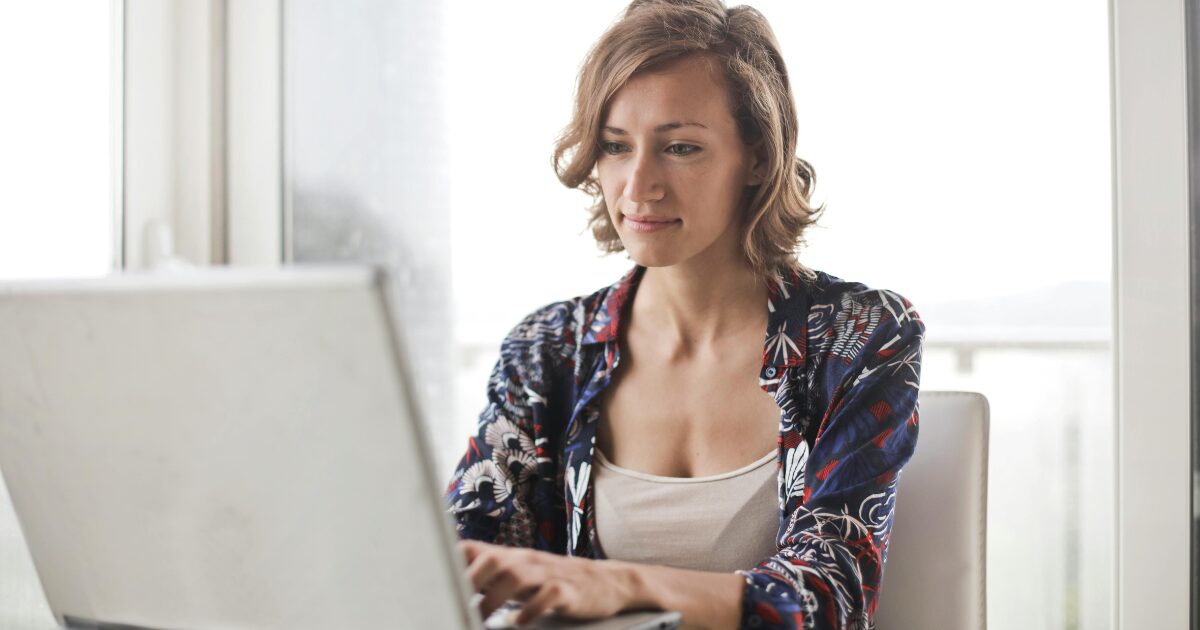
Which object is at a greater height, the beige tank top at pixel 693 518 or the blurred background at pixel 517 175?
the blurred background at pixel 517 175

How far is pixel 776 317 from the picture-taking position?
1312mm

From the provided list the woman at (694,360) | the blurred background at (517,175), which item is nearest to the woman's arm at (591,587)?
the woman at (694,360)

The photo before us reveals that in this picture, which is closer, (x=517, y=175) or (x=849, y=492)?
(x=849, y=492)

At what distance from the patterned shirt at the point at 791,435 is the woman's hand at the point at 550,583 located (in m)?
0.19

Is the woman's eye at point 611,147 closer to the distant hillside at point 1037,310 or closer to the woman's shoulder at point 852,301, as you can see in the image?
the woman's shoulder at point 852,301

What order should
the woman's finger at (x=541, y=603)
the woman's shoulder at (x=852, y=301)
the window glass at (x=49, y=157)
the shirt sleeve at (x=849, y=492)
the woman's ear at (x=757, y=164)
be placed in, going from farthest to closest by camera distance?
the window glass at (x=49, y=157) < the woman's ear at (x=757, y=164) < the woman's shoulder at (x=852, y=301) < the shirt sleeve at (x=849, y=492) < the woman's finger at (x=541, y=603)

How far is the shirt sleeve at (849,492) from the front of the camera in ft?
3.17

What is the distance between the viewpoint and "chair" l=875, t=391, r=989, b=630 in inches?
45.2

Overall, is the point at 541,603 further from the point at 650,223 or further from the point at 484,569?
the point at 650,223

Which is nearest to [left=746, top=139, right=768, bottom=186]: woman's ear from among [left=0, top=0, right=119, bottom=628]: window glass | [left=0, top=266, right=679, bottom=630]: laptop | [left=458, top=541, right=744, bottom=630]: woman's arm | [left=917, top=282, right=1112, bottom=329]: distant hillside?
[left=917, top=282, right=1112, bottom=329]: distant hillside

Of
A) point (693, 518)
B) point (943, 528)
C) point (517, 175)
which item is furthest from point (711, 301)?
point (517, 175)

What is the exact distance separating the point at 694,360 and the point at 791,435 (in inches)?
8.0

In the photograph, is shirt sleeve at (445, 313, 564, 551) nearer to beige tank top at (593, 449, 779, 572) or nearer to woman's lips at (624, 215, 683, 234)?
beige tank top at (593, 449, 779, 572)

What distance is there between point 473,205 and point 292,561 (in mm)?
1539
